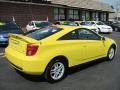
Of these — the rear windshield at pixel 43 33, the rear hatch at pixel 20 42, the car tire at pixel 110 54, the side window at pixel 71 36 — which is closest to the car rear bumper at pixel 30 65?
the rear hatch at pixel 20 42

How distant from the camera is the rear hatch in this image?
6.28 meters

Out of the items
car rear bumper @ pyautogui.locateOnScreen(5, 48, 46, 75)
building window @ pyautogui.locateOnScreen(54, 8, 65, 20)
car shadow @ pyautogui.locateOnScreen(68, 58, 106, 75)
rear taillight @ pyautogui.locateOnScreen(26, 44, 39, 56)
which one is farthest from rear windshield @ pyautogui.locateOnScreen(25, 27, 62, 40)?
building window @ pyautogui.locateOnScreen(54, 8, 65, 20)

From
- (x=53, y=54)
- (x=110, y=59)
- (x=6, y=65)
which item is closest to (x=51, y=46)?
(x=53, y=54)

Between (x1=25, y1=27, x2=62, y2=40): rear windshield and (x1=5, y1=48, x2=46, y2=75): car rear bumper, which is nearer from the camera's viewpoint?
(x1=5, y1=48, x2=46, y2=75): car rear bumper

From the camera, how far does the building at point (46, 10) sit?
2617 cm

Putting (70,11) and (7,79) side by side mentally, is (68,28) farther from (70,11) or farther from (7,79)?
(70,11)

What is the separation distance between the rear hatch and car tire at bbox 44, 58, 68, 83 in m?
0.74

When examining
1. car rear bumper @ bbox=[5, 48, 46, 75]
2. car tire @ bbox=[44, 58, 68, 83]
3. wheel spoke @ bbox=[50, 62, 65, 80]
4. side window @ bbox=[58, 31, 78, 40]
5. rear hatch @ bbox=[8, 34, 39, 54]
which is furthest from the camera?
side window @ bbox=[58, 31, 78, 40]

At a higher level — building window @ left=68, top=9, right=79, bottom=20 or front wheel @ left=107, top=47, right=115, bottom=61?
building window @ left=68, top=9, right=79, bottom=20

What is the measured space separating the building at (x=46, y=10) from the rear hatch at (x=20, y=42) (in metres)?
18.9

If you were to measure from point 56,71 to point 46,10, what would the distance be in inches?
983

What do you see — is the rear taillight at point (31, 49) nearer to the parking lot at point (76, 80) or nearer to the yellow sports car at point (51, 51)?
the yellow sports car at point (51, 51)

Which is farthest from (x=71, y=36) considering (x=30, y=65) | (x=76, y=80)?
(x=30, y=65)

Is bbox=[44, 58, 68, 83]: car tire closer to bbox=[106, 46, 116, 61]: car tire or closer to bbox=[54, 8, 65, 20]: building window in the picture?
bbox=[106, 46, 116, 61]: car tire
